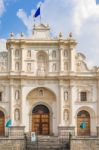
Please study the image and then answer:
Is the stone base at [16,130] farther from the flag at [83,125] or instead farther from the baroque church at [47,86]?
the flag at [83,125]

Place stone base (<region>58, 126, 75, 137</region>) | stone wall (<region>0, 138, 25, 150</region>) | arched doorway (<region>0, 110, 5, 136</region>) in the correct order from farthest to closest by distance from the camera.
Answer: arched doorway (<region>0, 110, 5, 136</region>) < stone base (<region>58, 126, 75, 137</region>) < stone wall (<region>0, 138, 25, 150</region>)

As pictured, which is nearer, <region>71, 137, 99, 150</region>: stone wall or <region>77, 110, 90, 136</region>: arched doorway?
<region>71, 137, 99, 150</region>: stone wall

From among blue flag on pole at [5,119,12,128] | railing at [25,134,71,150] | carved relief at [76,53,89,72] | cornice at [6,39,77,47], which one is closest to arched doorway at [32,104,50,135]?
blue flag on pole at [5,119,12,128]

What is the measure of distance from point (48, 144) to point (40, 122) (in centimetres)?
776

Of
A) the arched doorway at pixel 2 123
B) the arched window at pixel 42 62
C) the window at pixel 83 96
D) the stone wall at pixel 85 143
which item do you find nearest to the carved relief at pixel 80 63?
the window at pixel 83 96

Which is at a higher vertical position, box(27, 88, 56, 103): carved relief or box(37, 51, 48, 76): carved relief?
box(37, 51, 48, 76): carved relief

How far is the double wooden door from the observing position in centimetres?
6221

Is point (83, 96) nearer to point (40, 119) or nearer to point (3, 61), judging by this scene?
point (40, 119)

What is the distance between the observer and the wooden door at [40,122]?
6222 cm

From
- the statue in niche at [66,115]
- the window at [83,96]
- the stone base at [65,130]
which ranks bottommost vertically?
the stone base at [65,130]

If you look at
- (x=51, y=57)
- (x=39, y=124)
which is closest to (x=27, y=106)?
(x=39, y=124)

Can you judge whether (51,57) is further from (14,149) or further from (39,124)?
(14,149)

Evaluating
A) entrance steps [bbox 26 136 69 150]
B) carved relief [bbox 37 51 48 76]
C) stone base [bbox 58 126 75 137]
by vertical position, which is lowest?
entrance steps [bbox 26 136 69 150]

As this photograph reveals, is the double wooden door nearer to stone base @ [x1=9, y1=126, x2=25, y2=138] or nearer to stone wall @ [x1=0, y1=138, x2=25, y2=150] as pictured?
stone base @ [x1=9, y1=126, x2=25, y2=138]
